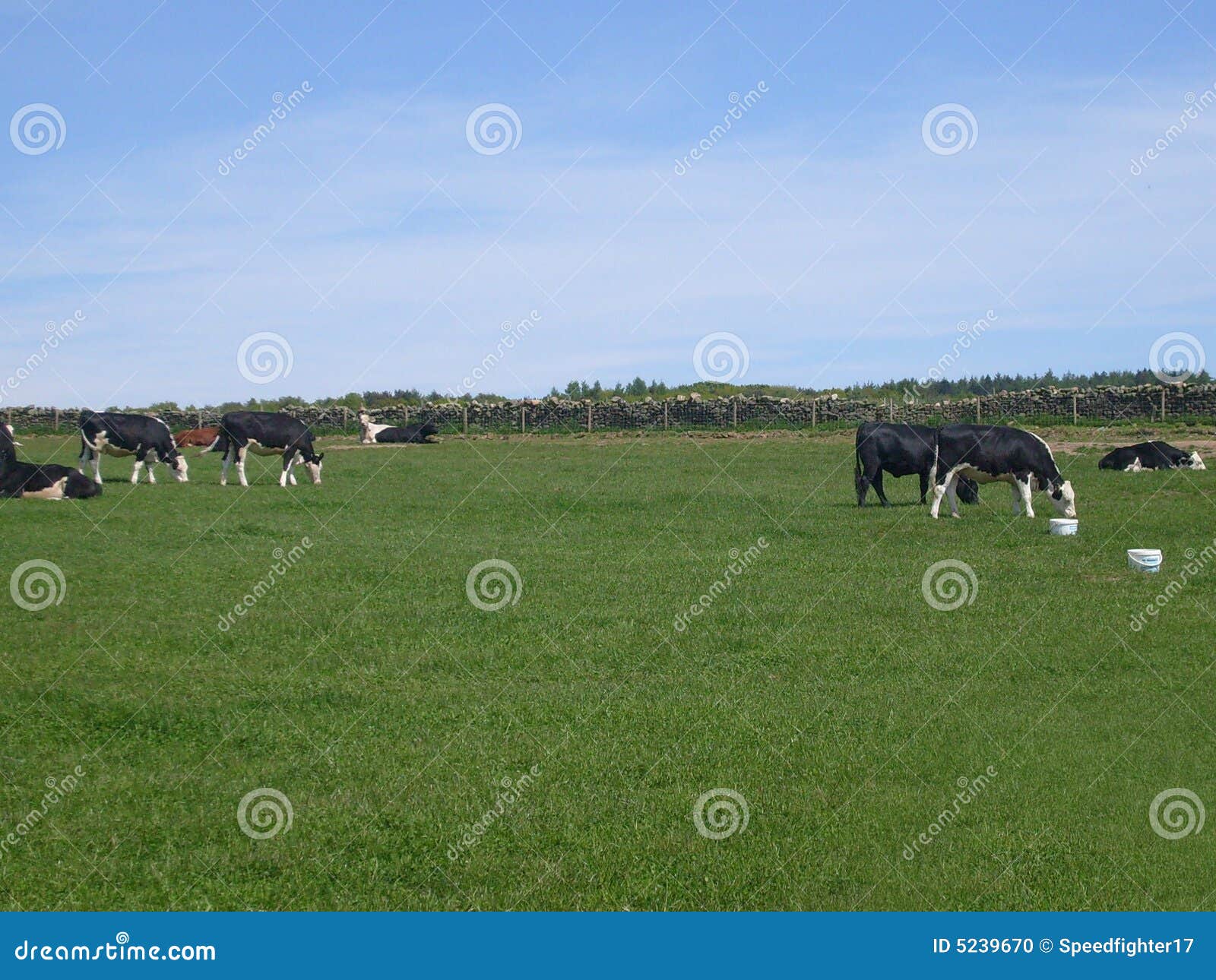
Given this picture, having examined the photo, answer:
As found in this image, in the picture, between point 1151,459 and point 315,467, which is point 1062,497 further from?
point 315,467

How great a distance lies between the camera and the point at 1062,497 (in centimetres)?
2133

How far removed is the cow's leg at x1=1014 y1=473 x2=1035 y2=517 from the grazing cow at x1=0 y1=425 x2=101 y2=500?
17303 mm

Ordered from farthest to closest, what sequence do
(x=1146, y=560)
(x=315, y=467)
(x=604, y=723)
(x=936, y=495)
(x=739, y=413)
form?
(x=739, y=413)
(x=315, y=467)
(x=936, y=495)
(x=1146, y=560)
(x=604, y=723)

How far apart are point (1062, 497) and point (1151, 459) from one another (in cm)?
1031

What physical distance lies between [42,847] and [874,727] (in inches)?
223

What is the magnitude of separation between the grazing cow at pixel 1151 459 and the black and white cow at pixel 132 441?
2187 centimetres

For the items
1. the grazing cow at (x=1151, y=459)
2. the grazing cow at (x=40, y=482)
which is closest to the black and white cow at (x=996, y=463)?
the grazing cow at (x=1151, y=459)

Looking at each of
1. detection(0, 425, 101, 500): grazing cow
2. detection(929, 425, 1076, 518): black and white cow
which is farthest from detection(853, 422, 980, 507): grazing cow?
detection(0, 425, 101, 500): grazing cow

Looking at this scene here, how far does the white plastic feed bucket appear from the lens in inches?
613

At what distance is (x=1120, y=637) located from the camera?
12.1 m

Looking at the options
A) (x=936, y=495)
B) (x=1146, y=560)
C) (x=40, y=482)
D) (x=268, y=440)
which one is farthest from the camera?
(x=268, y=440)

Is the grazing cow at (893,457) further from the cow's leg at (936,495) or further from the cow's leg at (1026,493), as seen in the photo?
the cow's leg at (1026,493)

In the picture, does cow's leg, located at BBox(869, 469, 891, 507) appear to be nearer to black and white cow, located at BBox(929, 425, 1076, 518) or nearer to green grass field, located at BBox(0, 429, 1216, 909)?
black and white cow, located at BBox(929, 425, 1076, 518)

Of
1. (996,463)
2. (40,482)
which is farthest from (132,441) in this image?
(996,463)
